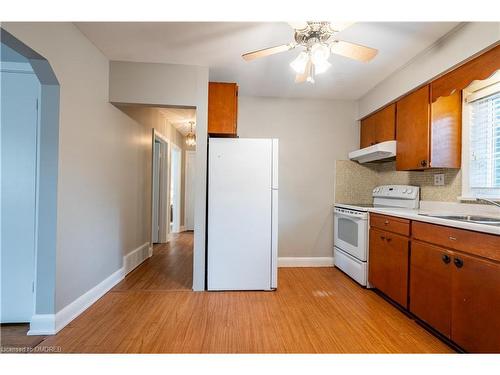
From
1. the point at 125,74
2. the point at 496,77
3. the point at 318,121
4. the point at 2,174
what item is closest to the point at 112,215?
the point at 2,174

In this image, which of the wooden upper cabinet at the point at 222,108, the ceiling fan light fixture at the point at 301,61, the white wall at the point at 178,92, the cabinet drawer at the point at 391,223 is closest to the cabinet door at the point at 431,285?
the cabinet drawer at the point at 391,223

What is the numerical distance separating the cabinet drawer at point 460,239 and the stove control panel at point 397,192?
884 millimetres

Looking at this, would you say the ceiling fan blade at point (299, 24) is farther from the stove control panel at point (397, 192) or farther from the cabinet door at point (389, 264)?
the stove control panel at point (397, 192)

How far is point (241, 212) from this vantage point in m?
2.41

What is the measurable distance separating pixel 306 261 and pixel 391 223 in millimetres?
1418

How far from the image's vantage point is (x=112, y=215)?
8.04 ft

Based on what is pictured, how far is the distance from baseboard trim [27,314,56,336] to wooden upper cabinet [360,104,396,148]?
3.52 m

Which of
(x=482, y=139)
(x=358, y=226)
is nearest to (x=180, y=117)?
(x=358, y=226)

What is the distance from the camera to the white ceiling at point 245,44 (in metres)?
1.80

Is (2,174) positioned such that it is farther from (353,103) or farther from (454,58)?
(353,103)

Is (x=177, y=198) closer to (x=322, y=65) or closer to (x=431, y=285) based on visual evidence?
(x=322, y=65)

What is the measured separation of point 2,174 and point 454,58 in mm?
3568

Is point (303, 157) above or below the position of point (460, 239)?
above
